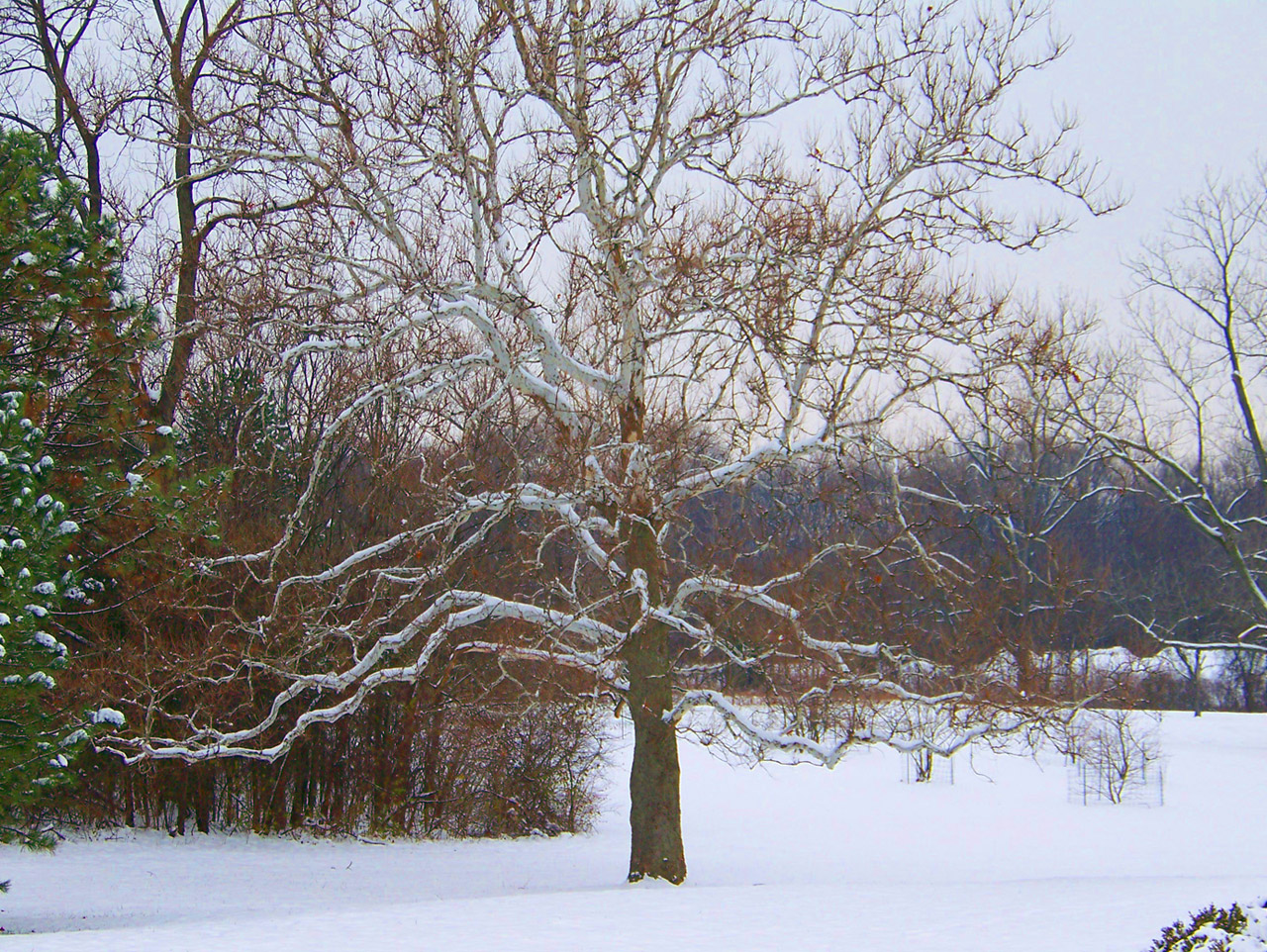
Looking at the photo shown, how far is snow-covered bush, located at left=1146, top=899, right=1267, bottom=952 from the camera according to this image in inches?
196

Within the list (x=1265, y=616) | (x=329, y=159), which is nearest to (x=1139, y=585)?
(x=1265, y=616)

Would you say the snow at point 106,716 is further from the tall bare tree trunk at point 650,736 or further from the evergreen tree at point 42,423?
the tall bare tree trunk at point 650,736

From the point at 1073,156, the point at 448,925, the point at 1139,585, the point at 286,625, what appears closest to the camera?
the point at 448,925

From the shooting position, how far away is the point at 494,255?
10742 millimetres

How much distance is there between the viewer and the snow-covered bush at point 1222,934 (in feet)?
16.3

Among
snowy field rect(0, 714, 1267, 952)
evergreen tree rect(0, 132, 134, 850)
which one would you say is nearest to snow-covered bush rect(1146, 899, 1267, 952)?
snowy field rect(0, 714, 1267, 952)

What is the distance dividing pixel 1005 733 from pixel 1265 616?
2204 centimetres

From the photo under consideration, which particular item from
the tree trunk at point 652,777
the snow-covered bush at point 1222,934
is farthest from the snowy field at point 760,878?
the snow-covered bush at point 1222,934

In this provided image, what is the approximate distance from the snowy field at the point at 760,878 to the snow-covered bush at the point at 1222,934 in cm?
97

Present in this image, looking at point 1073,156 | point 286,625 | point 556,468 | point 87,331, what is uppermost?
point 1073,156

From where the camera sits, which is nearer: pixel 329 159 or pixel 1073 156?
pixel 1073 156

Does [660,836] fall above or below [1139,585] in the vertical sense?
below

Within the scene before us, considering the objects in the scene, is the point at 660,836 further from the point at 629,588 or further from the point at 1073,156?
the point at 1073,156

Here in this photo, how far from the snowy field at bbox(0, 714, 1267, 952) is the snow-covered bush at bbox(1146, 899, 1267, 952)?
969 millimetres
